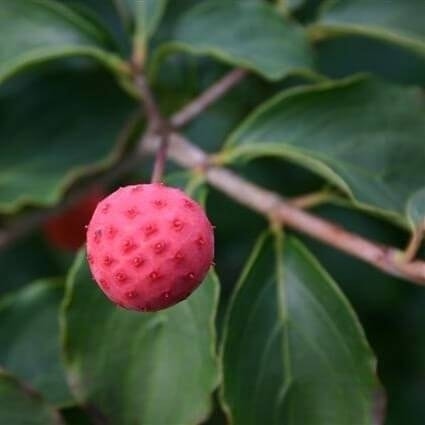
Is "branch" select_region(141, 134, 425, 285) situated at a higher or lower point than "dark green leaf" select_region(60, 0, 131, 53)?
higher

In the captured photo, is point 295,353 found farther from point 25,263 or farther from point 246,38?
point 25,263

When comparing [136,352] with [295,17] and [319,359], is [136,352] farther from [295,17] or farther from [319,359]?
[295,17]

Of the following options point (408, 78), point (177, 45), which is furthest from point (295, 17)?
point (177, 45)

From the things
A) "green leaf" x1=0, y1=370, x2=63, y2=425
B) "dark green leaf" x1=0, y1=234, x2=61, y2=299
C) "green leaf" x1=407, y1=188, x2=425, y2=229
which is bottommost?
"dark green leaf" x1=0, y1=234, x2=61, y2=299

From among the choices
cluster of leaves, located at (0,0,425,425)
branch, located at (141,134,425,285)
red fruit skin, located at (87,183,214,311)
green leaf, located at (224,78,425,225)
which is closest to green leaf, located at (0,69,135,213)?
cluster of leaves, located at (0,0,425,425)

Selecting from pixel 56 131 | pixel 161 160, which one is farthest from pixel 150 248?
pixel 56 131

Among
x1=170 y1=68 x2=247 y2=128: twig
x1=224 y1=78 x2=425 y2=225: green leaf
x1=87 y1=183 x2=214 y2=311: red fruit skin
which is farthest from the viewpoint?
x1=170 y1=68 x2=247 y2=128: twig

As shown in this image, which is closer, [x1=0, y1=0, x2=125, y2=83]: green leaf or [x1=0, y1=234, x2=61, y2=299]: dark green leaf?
[x1=0, y1=0, x2=125, y2=83]: green leaf

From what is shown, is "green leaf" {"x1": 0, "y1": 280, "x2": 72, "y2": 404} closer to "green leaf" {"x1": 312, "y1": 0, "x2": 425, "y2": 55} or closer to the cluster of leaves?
the cluster of leaves
